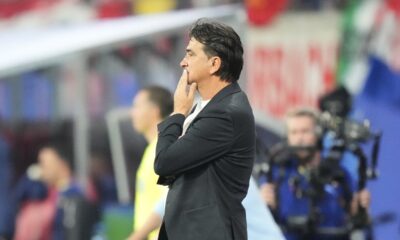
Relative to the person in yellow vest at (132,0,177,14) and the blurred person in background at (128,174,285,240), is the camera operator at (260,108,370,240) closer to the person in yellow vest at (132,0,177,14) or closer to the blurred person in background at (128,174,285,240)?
the blurred person in background at (128,174,285,240)

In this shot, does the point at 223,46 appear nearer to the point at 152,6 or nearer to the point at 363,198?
the point at 363,198

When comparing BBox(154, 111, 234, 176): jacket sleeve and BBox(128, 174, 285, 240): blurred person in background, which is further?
BBox(128, 174, 285, 240): blurred person in background

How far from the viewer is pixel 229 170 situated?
14.1 feet

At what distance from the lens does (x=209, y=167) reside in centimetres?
431

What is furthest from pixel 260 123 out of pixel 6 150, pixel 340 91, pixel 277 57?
pixel 6 150

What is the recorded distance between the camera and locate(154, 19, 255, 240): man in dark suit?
14.0 ft

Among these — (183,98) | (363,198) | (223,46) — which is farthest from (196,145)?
(363,198)

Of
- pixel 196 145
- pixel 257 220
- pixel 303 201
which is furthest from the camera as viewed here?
pixel 303 201

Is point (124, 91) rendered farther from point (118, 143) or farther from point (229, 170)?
point (229, 170)

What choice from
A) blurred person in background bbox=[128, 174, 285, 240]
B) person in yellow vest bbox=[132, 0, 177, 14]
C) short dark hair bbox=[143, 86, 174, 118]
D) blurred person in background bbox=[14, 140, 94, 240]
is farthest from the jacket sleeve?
person in yellow vest bbox=[132, 0, 177, 14]

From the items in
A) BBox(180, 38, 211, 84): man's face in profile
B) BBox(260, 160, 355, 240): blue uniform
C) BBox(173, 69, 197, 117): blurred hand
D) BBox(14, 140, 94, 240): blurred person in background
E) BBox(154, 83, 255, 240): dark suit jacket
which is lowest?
BBox(14, 140, 94, 240): blurred person in background

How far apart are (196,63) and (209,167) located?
367 mm

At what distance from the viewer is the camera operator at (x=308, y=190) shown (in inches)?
285

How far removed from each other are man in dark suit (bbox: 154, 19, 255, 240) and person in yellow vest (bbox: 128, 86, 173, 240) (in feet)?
5.80
